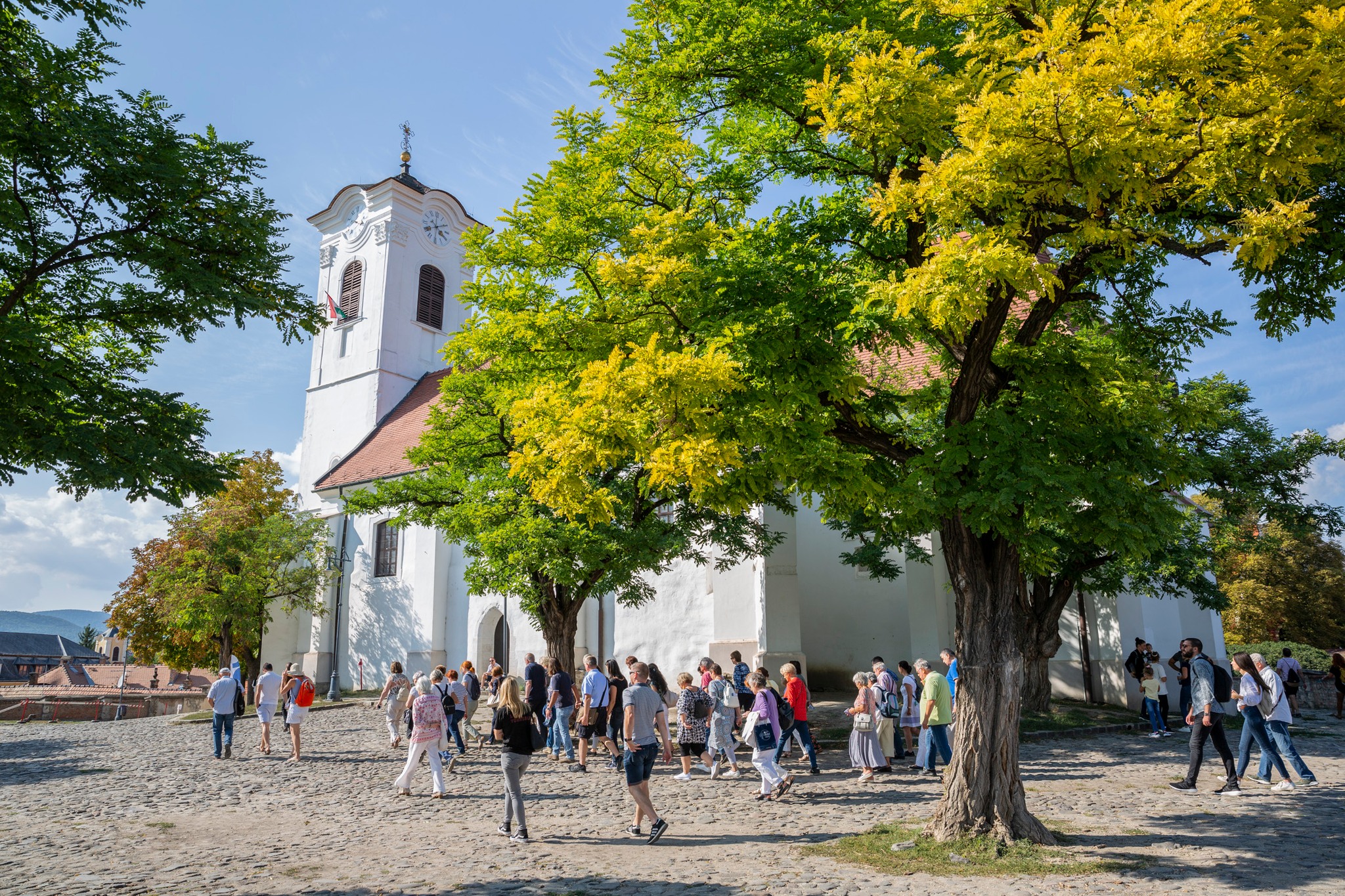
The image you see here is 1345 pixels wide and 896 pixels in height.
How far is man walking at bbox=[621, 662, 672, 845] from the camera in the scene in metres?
8.51

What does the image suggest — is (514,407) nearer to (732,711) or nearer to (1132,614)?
(732,711)

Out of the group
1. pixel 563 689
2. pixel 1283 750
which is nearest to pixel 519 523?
pixel 563 689

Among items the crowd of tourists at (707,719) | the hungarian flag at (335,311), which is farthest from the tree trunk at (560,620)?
the hungarian flag at (335,311)

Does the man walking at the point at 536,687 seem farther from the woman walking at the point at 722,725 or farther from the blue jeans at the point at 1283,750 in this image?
the blue jeans at the point at 1283,750

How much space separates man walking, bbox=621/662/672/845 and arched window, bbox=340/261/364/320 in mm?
33432

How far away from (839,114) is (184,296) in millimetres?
6003

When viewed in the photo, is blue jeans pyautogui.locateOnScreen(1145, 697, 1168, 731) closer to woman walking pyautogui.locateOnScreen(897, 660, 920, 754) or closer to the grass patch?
woman walking pyautogui.locateOnScreen(897, 660, 920, 754)

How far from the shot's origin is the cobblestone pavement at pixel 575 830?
22.7 feet

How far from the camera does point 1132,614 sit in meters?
23.1

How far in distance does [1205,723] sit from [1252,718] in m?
0.75

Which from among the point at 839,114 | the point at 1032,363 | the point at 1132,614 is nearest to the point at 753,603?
the point at 1132,614

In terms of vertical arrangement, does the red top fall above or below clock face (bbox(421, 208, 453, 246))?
below

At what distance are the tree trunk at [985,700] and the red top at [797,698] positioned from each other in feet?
15.6

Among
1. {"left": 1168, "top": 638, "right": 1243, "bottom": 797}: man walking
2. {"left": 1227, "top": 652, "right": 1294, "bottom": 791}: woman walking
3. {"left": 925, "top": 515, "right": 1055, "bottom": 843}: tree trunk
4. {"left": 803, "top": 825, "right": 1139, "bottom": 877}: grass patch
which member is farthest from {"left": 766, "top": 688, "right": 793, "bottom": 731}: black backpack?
{"left": 1227, "top": 652, "right": 1294, "bottom": 791}: woman walking
